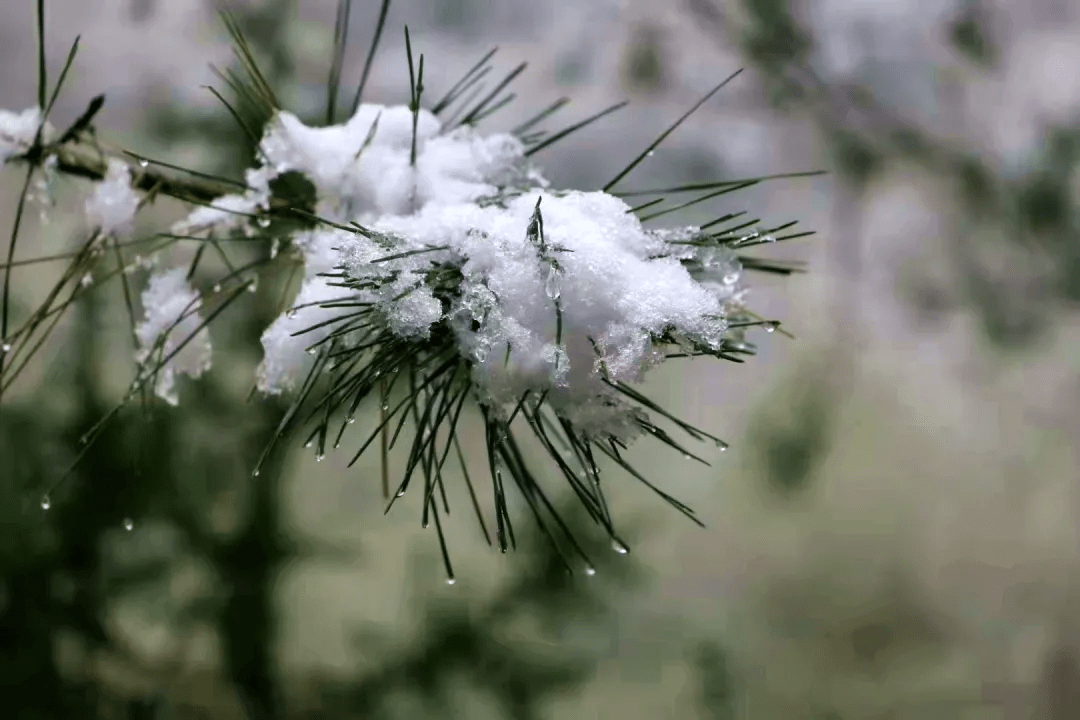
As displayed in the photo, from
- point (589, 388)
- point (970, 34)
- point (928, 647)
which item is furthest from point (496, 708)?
point (970, 34)

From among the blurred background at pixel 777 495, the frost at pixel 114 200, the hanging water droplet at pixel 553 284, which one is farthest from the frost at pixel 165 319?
the blurred background at pixel 777 495

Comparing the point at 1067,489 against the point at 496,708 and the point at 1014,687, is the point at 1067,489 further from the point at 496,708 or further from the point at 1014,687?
the point at 496,708

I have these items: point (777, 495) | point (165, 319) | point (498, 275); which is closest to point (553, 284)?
point (498, 275)

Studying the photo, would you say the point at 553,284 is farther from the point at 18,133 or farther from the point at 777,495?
the point at 777,495

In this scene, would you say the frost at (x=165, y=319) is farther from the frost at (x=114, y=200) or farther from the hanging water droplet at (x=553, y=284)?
the hanging water droplet at (x=553, y=284)

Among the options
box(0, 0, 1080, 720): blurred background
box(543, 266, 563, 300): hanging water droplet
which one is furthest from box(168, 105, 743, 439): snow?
box(0, 0, 1080, 720): blurred background

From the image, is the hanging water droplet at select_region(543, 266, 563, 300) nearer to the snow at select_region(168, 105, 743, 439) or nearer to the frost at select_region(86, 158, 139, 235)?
the snow at select_region(168, 105, 743, 439)
